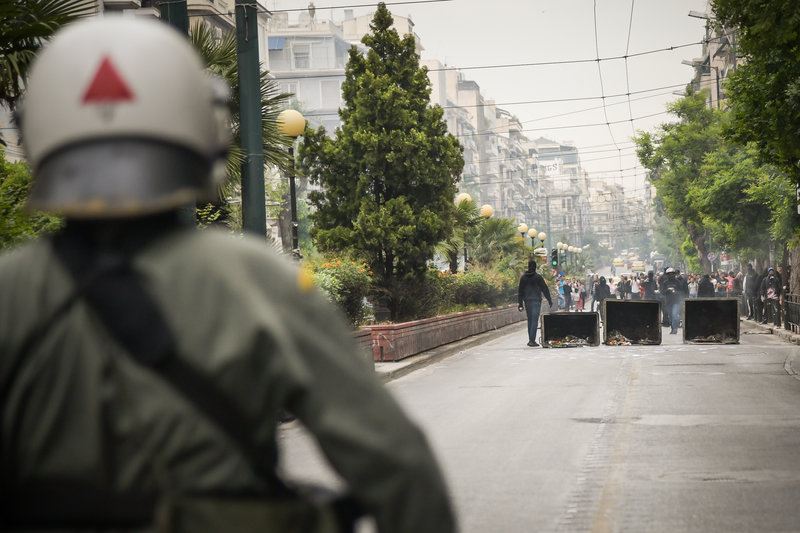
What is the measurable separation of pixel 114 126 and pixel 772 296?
3421 centimetres

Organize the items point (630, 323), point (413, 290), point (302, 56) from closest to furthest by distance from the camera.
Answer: point (413, 290)
point (630, 323)
point (302, 56)

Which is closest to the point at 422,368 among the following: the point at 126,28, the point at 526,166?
the point at 126,28

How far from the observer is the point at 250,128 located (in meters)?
11.9

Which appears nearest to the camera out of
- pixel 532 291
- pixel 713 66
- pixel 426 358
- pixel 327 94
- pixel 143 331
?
pixel 143 331

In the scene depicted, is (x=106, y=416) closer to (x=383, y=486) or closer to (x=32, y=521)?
(x=32, y=521)

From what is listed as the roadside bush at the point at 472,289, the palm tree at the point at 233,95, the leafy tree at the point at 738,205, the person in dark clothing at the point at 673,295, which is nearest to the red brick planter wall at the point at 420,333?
the roadside bush at the point at 472,289

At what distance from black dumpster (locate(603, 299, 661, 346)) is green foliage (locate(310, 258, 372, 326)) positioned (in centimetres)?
738

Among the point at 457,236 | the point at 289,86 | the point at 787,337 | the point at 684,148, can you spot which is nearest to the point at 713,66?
the point at 684,148

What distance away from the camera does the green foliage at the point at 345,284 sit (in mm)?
17844

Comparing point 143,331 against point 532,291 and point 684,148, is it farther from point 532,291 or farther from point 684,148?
point 684,148

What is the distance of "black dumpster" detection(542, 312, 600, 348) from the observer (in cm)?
2517

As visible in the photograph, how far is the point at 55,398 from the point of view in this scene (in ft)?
5.31

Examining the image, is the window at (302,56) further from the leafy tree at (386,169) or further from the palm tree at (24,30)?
the palm tree at (24,30)

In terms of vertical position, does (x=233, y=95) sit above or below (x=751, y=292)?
above
